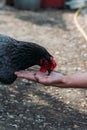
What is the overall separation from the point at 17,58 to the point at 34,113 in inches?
22.4

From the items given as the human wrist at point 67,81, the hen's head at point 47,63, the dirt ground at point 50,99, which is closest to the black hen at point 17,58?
the hen's head at point 47,63

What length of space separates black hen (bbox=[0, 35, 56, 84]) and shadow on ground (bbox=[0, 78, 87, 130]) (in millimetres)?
345

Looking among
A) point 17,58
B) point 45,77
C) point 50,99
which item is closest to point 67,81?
point 45,77

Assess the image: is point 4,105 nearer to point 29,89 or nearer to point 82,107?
point 29,89

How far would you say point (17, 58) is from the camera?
370 centimetres

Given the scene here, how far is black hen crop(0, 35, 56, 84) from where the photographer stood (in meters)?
3.62

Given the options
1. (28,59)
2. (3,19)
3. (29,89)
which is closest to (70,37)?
(3,19)

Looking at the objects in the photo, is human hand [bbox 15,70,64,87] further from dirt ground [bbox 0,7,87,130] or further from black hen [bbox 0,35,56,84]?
dirt ground [bbox 0,7,87,130]

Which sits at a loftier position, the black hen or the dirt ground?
the black hen

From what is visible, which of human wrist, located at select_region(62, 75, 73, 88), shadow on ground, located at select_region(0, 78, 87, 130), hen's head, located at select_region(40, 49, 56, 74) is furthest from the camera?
hen's head, located at select_region(40, 49, 56, 74)

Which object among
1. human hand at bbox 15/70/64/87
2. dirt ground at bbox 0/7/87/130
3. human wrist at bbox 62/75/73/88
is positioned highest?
human wrist at bbox 62/75/73/88

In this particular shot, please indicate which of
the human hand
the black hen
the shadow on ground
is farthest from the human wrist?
the shadow on ground

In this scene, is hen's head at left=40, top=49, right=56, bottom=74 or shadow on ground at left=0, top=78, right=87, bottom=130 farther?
hen's head at left=40, top=49, right=56, bottom=74

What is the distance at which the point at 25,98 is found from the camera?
412 cm
